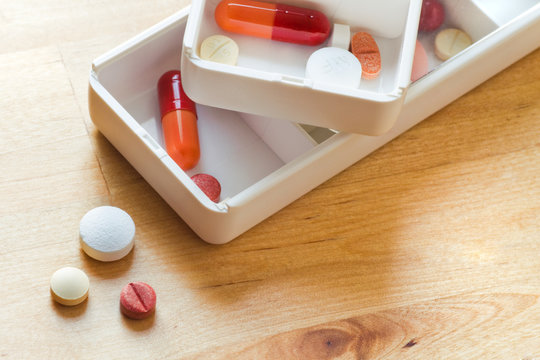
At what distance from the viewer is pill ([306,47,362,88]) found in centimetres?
78

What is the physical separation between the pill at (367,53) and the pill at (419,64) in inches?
2.4

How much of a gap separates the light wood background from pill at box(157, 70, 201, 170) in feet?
0.18

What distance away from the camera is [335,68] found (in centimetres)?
79

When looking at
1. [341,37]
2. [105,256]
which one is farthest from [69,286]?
[341,37]

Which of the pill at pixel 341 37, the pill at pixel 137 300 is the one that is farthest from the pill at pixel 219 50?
the pill at pixel 137 300

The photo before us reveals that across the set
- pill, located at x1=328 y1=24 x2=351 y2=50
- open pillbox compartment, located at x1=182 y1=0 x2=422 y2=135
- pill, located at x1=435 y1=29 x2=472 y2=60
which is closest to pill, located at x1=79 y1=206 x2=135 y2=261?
open pillbox compartment, located at x1=182 y1=0 x2=422 y2=135

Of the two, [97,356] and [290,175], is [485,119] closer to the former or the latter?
[290,175]

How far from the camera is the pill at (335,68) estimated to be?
783 millimetres

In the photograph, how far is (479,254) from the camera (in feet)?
2.76

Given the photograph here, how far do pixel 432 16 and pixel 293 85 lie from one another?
11.4 inches

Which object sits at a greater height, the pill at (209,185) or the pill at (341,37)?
the pill at (341,37)

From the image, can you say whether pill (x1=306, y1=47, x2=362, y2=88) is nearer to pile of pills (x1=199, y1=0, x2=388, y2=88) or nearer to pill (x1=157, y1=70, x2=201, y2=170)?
pile of pills (x1=199, y1=0, x2=388, y2=88)

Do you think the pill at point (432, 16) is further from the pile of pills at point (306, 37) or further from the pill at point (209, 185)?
the pill at point (209, 185)

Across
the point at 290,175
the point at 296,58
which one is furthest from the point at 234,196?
the point at 296,58
